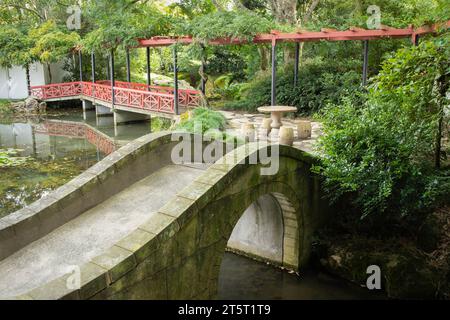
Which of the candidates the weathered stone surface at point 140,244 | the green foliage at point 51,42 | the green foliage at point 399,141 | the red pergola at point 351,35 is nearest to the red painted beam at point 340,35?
the red pergola at point 351,35

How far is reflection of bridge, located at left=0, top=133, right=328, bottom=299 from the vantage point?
4910mm

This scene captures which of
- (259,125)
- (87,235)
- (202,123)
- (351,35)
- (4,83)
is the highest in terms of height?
(351,35)

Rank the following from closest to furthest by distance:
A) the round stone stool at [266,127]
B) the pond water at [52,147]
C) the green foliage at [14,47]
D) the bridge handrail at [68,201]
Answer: the bridge handrail at [68,201]
the round stone stool at [266,127]
the pond water at [52,147]
the green foliage at [14,47]

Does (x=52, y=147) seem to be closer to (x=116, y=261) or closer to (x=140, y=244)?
(x=140, y=244)

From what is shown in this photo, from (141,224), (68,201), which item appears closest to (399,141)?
(141,224)

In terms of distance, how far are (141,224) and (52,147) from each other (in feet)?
51.8

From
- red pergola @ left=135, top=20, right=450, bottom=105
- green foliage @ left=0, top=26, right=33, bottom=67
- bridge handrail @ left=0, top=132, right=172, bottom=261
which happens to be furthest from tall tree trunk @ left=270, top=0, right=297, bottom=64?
green foliage @ left=0, top=26, right=33, bottom=67

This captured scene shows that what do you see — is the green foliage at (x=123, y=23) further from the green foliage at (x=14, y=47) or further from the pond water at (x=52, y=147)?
the green foliage at (x=14, y=47)

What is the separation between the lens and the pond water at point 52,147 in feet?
44.4

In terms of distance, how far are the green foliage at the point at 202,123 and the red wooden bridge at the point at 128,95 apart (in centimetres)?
523

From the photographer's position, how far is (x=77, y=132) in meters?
23.3

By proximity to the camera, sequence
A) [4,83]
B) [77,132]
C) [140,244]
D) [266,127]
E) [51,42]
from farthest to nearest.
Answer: [4,83] < [51,42] < [77,132] < [266,127] < [140,244]
